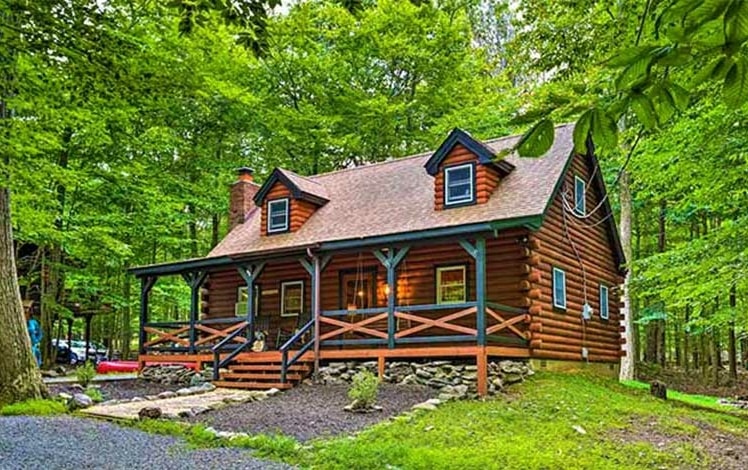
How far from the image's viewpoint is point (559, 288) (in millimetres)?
15062

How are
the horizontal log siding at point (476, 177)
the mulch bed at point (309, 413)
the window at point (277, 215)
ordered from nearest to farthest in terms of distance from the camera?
the mulch bed at point (309, 413), the horizontal log siding at point (476, 177), the window at point (277, 215)

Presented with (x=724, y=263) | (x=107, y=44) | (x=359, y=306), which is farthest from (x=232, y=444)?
(x=359, y=306)

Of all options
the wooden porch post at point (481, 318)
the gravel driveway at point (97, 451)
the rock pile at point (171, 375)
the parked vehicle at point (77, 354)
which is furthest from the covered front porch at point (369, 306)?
the parked vehicle at point (77, 354)

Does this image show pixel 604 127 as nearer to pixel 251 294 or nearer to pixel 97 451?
pixel 97 451

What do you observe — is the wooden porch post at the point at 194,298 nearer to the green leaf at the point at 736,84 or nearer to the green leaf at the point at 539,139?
the green leaf at the point at 539,139

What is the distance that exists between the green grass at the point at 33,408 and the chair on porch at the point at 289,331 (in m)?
6.79

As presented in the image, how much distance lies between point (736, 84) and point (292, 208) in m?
15.9

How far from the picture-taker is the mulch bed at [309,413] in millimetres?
9180

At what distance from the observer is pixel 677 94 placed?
1.88m

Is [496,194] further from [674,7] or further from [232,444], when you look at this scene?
[674,7]

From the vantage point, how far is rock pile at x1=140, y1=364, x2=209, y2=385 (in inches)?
603

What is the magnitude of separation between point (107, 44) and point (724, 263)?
8.57m

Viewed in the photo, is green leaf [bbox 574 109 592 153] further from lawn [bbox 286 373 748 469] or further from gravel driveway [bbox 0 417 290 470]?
gravel driveway [bbox 0 417 290 470]

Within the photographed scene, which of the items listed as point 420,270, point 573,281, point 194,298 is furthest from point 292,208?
point 573,281
